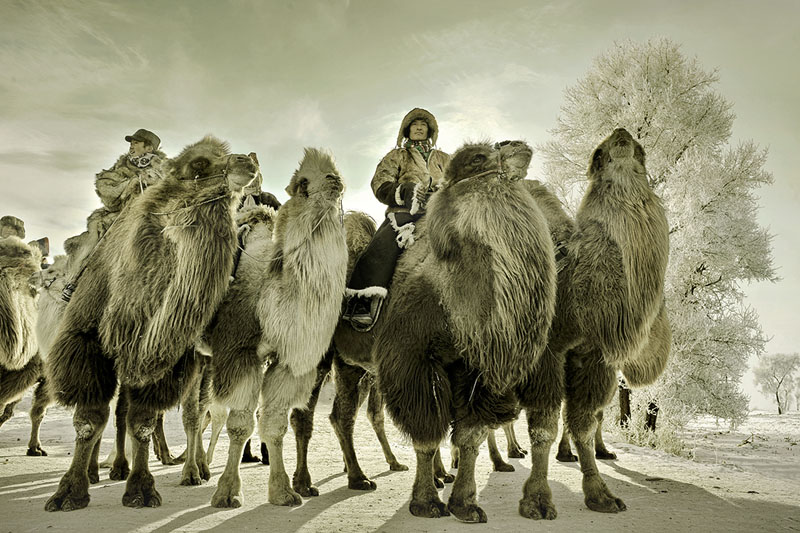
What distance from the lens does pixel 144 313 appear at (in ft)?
14.4

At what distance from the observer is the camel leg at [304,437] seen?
17.4 feet

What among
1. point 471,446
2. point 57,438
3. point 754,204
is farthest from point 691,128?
point 57,438

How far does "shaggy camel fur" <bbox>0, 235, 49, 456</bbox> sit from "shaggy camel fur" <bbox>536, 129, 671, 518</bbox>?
18.0 ft

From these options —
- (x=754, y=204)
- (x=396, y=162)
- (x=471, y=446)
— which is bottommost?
→ (x=471, y=446)

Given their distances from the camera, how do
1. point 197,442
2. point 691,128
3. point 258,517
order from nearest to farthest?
point 258,517 < point 197,442 < point 691,128

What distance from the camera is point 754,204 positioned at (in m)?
10.0

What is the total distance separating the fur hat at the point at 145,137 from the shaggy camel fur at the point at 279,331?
2.36m

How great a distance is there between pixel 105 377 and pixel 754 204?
10.1 meters

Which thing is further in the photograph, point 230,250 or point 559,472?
point 559,472

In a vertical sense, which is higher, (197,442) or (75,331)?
(75,331)

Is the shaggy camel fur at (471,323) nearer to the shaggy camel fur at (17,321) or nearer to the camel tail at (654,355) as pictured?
the camel tail at (654,355)

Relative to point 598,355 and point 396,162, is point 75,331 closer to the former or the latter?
point 396,162

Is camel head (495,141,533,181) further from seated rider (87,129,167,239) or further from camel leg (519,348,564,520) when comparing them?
seated rider (87,129,167,239)

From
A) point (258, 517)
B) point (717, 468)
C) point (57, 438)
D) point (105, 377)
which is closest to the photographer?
point (258, 517)
